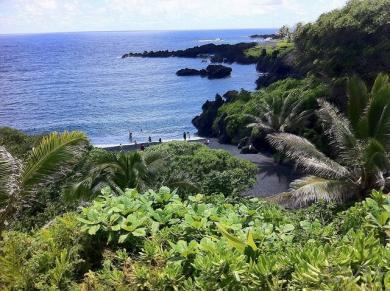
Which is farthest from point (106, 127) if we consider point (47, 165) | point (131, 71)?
point (131, 71)

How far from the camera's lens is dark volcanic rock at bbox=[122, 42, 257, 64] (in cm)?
11440

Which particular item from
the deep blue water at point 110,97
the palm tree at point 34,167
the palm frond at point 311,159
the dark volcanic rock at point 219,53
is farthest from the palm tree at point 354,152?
the dark volcanic rock at point 219,53

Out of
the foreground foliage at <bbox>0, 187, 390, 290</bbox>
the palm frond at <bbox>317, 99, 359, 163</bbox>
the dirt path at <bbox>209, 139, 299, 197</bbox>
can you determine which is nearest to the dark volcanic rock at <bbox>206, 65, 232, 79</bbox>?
the dirt path at <bbox>209, 139, 299, 197</bbox>

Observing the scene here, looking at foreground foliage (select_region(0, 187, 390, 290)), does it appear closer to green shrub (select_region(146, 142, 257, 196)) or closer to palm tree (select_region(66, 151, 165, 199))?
palm tree (select_region(66, 151, 165, 199))

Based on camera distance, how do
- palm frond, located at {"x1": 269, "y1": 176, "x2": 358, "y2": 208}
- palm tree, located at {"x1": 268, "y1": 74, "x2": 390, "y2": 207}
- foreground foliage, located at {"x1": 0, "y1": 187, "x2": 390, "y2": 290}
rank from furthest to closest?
palm frond, located at {"x1": 269, "y1": 176, "x2": 358, "y2": 208}
palm tree, located at {"x1": 268, "y1": 74, "x2": 390, "y2": 207}
foreground foliage, located at {"x1": 0, "y1": 187, "x2": 390, "y2": 290}

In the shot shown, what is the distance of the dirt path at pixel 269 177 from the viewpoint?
954 inches

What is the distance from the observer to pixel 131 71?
359 ft

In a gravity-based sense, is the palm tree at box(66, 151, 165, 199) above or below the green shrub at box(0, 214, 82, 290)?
below

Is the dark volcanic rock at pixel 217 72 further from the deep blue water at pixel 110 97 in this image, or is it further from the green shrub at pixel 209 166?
the green shrub at pixel 209 166

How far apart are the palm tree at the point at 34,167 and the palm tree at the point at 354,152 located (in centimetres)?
771

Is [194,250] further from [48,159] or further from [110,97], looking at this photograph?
[110,97]

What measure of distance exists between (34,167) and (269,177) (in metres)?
21.0

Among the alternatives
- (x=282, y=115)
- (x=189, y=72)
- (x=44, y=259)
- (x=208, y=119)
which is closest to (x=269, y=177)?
(x=282, y=115)

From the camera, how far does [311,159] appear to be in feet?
45.3
